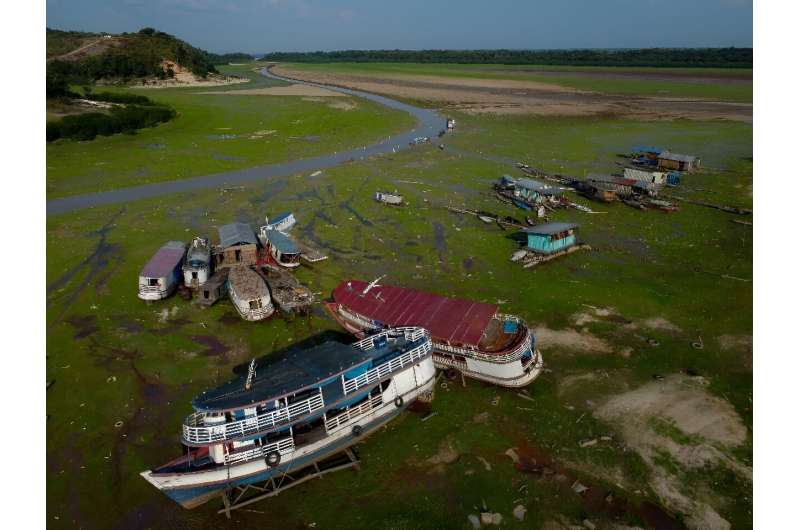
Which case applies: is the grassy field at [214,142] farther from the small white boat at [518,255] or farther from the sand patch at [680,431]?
the sand patch at [680,431]

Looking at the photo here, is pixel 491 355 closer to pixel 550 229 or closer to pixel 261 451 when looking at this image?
pixel 261 451

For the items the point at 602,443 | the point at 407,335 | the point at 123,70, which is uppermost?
the point at 123,70

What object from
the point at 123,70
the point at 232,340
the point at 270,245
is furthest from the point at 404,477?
the point at 123,70

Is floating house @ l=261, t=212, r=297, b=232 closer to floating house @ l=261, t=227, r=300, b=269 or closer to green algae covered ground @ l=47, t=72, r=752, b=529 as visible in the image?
green algae covered ground @ l=47, t=72, r=752, b=529

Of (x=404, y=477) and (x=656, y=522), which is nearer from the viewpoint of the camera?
(x=656, y=522)

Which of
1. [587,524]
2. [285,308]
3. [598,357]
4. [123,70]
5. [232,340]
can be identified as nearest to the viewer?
[587,524]

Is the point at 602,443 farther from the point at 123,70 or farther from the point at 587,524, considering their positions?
the point at 123,70

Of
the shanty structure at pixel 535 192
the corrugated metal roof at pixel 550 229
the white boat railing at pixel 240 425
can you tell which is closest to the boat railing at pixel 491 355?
the white boat railing at pixel 240 425
